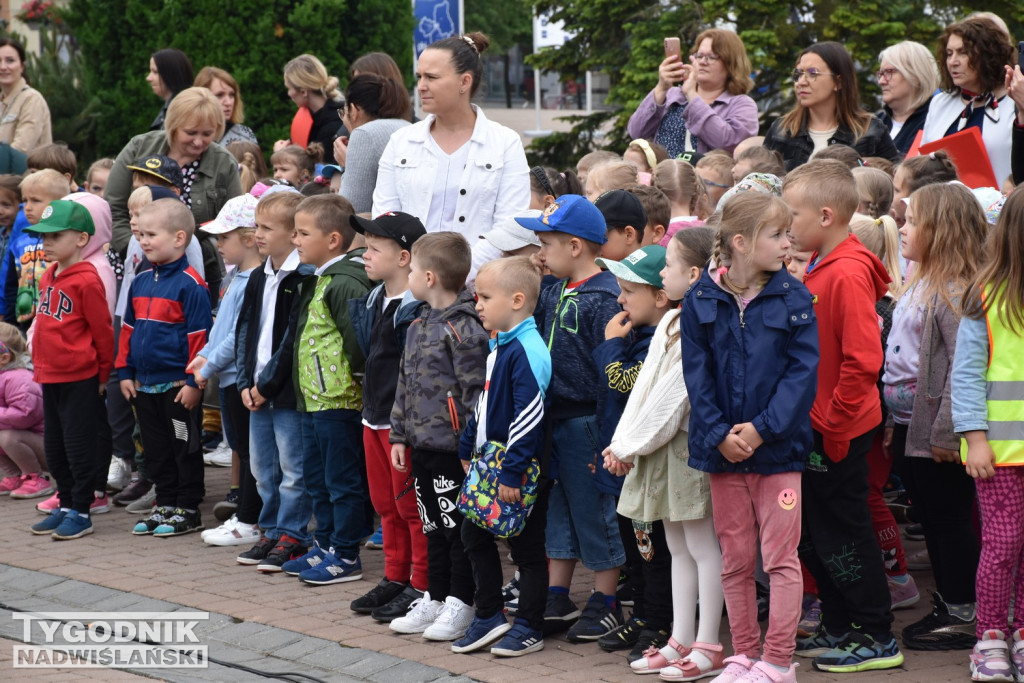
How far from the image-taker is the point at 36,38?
28.9 metres

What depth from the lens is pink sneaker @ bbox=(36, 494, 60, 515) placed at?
8.20 metres

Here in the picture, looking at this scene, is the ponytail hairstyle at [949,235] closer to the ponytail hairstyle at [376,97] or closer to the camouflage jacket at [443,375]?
the camouflage jacket at [443,375]

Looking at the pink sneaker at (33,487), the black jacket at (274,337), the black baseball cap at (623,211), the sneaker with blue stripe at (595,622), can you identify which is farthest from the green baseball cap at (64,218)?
the sneaker with blue stripe at (595,622)

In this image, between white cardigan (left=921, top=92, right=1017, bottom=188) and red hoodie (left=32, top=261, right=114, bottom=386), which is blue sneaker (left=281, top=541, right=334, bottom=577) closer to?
red hoodie (left=32, top=261, right=114, bottom=386)

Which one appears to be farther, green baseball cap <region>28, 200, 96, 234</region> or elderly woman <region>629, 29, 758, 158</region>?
elderly woman <region>629, 29, 758, 158</region>

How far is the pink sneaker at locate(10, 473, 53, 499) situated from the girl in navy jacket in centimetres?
565

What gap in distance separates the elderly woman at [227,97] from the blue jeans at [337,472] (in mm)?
4818

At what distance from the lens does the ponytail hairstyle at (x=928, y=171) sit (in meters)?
6.18

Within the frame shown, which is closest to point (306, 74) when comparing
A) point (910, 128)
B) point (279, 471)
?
point (279, 471)

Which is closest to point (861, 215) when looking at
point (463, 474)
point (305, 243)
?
point (463, 474)

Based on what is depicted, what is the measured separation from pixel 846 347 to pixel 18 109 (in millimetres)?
8977

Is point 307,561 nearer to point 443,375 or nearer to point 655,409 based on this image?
point 443,375

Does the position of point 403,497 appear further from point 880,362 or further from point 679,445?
point 880,362

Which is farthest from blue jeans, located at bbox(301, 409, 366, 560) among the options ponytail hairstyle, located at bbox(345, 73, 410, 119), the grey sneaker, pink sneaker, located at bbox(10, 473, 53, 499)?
pink sneaker, located at bbox(10, 473, 53, 499)
